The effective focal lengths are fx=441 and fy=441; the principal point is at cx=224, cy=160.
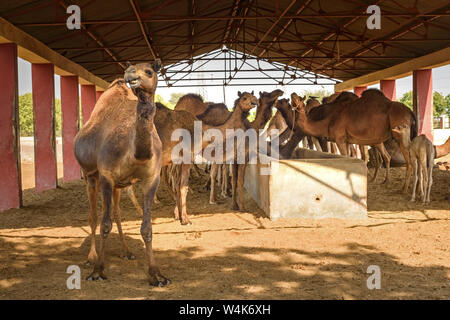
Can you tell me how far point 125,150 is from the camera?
469 cm

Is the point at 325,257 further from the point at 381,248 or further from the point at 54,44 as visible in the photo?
the point at 54,44

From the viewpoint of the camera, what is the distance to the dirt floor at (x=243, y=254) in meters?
4.48

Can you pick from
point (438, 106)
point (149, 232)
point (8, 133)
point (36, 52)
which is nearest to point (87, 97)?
point (36, 52)

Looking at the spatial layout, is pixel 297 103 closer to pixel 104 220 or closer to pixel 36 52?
pixel 36 52

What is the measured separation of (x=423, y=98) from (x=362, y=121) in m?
7.31

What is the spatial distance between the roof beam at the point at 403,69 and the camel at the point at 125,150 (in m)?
13.1

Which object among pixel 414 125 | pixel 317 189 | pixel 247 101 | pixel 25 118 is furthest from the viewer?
Result: pixel 25 118

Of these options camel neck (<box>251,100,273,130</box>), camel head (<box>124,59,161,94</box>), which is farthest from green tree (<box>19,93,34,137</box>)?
camel head (<box>124,59,161,94</box>)

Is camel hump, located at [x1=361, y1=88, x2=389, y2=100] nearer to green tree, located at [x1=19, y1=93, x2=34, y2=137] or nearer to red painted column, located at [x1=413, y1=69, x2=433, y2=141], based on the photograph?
red painted column, located at [x1=413, y1=69, x2=433, y2=141]

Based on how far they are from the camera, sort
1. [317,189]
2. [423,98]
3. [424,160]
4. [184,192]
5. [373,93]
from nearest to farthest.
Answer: [317,189]
[184,192]
[424,160]
[373,93]
[423,98]

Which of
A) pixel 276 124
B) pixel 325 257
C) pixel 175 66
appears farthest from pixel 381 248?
pixel 175 66

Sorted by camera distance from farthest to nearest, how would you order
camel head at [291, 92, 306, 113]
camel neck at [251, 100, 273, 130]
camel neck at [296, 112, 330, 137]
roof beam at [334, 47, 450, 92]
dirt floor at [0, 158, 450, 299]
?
1. roof beam at [334, 47, 450, 92]
2. camel neck at [296, 112, 330, 137]
3. camel head at [291, 92, 306, 113]
4. camel neck at [251, 100, 273, 130]
5. dirt floor at [0, 158, 450, 299]

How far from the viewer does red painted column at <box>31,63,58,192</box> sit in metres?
13.4

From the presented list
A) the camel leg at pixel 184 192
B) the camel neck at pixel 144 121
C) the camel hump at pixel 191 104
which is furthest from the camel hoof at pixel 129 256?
the camel hump at pixel 191 104
